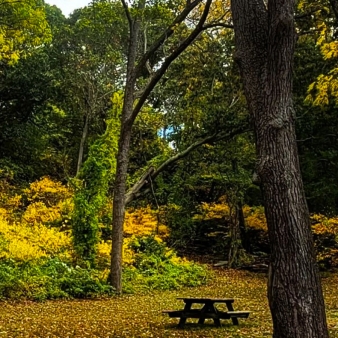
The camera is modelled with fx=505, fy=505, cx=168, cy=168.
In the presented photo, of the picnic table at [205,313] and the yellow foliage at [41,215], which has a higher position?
the yellow foliage at [41,215]

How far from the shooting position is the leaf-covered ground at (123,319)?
7418 millimetres

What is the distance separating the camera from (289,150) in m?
4.40

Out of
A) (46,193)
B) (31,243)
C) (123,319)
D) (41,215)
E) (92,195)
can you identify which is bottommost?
(123,319)

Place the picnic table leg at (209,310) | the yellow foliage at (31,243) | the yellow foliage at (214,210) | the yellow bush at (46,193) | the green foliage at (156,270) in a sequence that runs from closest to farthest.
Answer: the picnic table leg at (209,310)
the yellow foliage at (31,243)
the green foliage at (156,270)
the yellow bush at (46,193)
the yellow foliage at (214,210)

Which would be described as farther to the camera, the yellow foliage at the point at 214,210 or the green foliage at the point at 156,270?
the yellow foliage at the point at 214,210

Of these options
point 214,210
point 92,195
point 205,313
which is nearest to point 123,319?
point 205,313

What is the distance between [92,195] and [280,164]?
11.0 m

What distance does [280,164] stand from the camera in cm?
434

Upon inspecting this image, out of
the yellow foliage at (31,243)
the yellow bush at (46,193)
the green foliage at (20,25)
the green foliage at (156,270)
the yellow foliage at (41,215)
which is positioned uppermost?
the green foliage at (20,25)

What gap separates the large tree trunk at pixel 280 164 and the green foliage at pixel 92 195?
10.5 metres

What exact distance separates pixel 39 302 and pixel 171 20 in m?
7.40

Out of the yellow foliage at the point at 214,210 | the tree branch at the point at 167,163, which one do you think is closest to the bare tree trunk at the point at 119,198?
the tree branch at the point at 167,163

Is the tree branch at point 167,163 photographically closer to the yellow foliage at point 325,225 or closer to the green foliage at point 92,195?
the green foliage at point 92,195

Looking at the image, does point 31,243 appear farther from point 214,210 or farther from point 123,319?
point 214,210
